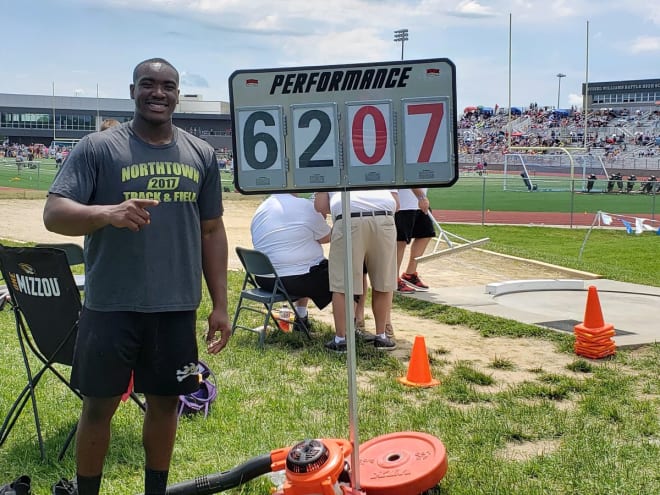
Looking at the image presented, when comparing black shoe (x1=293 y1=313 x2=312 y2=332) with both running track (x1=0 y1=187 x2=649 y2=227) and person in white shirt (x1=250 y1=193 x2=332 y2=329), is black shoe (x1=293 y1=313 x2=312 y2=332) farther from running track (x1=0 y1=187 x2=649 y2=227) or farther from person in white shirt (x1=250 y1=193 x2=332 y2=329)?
running track (x1=0 y1=187 x2=649 y2=227)

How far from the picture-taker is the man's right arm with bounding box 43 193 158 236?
2.89 m

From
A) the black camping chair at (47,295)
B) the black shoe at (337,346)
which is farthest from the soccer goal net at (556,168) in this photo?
the black camping chair at (47,295)

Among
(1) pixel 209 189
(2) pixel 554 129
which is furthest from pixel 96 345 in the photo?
(2) pixel 554 129

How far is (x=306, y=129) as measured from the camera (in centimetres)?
363

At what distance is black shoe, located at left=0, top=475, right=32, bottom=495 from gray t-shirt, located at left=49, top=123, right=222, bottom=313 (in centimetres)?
98

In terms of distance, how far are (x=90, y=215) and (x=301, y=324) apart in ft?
14.6

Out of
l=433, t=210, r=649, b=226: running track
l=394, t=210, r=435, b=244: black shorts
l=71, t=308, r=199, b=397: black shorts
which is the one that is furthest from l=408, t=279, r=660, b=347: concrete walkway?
l=433, t=210, r=649, b=226: running track

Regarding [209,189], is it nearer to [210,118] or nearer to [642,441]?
[642,441]

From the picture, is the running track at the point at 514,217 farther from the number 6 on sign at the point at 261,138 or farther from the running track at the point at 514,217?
the number 6 on sign at the point at 261,138

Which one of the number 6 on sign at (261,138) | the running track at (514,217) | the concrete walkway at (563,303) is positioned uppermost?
the number 6 on sign at (261,138)

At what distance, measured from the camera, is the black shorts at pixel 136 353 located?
321 centimetres

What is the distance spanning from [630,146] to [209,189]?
5785 centimetres

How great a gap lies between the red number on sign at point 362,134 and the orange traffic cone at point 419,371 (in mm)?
2321

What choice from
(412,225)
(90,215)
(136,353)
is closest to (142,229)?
(90,215)
